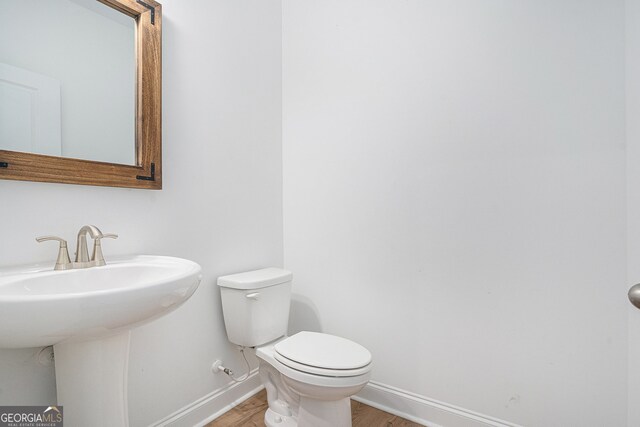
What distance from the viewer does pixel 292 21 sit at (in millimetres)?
1912

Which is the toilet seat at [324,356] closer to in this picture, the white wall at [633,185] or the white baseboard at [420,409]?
the white baseboard at [420,409]

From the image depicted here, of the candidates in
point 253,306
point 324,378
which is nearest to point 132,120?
point 253,306

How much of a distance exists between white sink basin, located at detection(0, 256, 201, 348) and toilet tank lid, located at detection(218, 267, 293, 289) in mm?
469

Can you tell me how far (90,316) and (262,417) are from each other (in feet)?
3.80

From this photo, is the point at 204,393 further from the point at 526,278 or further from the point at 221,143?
the point at 526,278

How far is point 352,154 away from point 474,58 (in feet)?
2.27

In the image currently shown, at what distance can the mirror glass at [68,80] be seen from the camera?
945 mm

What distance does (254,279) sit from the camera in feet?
4.79

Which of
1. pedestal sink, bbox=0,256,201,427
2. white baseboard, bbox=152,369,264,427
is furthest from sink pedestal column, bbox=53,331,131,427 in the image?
white baseboard, bbox=152,369,264,427

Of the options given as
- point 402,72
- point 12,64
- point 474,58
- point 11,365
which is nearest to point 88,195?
point 12,64

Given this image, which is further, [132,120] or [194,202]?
[194,202]

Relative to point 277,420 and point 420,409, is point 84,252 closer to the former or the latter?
point 277,420

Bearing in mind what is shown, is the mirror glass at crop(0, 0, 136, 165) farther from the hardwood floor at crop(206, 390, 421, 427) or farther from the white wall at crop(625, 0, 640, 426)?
the white wall at crop(625, 0, 640, 426)

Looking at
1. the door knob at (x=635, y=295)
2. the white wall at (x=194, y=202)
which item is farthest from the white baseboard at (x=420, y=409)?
the door knob at (x=635, y=295)
